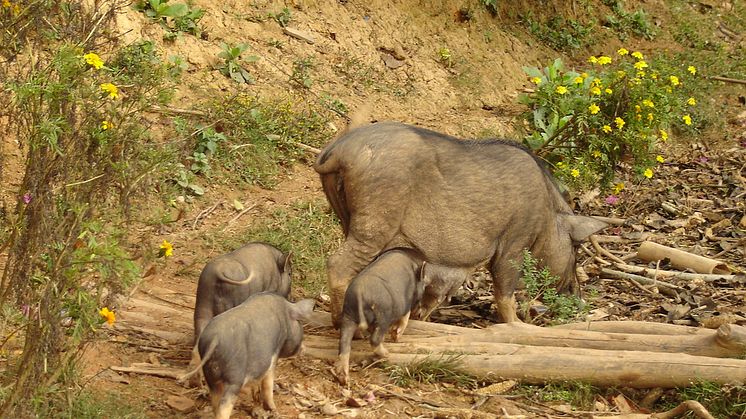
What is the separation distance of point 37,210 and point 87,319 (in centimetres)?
68

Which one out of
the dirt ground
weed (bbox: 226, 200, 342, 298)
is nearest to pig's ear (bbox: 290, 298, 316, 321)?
the dirt ground

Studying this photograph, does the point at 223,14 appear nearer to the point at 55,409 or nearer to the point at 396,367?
the point at 396,367

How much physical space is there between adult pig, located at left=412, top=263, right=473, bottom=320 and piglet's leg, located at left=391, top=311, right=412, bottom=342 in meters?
0.43

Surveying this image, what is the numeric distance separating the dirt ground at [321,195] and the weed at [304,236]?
0.22m

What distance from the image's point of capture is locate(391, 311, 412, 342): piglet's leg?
6.66 meters

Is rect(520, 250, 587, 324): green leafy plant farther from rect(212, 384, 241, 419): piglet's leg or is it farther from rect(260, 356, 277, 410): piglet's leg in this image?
rect(212, 384, 241, 419): piglet's leg

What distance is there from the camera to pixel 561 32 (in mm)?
14047

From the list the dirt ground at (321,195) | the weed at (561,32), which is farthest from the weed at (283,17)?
the weed at (561,32)

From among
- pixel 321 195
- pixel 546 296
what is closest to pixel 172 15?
pixel 321 195

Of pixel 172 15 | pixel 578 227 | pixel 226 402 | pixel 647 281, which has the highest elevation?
pixel 226 402

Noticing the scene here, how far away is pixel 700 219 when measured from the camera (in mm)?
10219

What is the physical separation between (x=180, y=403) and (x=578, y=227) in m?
3.53

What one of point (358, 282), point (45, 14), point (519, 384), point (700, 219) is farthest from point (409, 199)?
point (700, 219)

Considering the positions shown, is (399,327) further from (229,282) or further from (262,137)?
(262,137)
